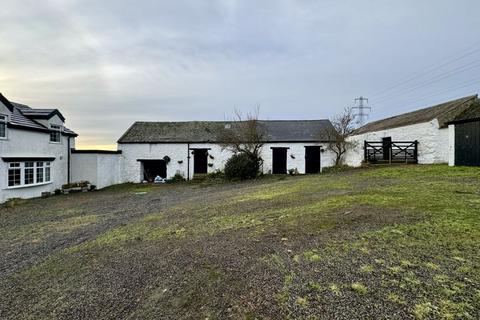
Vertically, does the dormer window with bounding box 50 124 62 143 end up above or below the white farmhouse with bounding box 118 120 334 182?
above

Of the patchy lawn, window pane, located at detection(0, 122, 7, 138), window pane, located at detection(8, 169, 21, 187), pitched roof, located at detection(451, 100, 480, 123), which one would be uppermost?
A: pitched roof, located at detection(451, 100, 480, 123)

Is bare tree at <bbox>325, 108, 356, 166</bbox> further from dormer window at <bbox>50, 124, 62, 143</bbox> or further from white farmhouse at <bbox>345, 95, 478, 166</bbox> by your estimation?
dormer window at <bbox>50, 124, 62, 143</bbox>

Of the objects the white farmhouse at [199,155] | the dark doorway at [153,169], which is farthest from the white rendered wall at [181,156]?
the dark doorway at [153,169]

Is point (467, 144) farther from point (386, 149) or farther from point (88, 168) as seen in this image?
point (88, 168)

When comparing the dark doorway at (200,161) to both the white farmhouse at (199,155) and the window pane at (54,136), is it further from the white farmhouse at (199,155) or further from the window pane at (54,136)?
the window pane at (54,136)

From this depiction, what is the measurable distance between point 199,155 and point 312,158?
11.3 m

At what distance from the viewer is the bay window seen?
15951mm

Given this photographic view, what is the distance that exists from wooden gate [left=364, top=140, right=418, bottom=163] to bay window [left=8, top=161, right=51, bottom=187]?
24929 millimetres

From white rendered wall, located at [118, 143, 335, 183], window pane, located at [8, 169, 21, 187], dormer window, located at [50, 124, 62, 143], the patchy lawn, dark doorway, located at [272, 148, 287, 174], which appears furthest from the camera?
dark doorway, located at [272, 148, 287, 174]

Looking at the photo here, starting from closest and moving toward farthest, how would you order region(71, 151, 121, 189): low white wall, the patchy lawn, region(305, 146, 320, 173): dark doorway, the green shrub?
1. the patchy lawn
2. the green shrub
3. region(71, 151, 121, 189): low white wall
4. region(305, 146, 320, 173): dark doorway

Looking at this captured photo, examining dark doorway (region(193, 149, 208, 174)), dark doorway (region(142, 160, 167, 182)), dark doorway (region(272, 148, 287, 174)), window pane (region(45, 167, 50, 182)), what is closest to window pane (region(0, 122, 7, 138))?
window pane (region(45, 167, 50, 182))

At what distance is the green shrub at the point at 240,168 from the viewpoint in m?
21.5

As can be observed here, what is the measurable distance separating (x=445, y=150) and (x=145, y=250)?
69.7 feet

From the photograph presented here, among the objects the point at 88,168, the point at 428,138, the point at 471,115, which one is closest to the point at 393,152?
the point at 428,138
